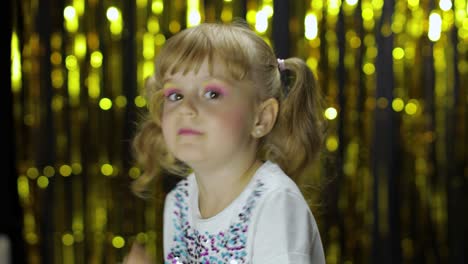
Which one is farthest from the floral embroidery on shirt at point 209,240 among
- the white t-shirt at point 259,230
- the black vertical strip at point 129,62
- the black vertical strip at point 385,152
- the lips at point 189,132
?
the black vertical strip at point 385,152

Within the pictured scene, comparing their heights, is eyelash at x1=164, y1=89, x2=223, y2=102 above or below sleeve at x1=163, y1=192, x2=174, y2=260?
above

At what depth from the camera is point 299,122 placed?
1.09 metres

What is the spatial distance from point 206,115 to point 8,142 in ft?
3.14

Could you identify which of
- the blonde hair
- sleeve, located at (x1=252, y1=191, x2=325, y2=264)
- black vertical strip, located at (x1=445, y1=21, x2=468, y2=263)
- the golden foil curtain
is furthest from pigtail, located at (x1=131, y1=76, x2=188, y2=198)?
black vertical strip, located at (x1=445, y1=21, x2=468, y2=263)

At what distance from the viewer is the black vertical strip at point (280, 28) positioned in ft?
6.14

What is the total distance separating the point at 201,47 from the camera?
1.00m

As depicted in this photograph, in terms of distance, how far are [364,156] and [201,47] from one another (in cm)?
100

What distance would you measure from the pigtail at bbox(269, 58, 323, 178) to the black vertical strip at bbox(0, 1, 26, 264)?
896 millimetres

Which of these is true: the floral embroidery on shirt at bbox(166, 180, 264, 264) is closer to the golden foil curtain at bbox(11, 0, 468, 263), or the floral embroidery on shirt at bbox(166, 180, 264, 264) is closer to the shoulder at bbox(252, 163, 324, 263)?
the shoulder at bbox(252, 163, 324, 263)

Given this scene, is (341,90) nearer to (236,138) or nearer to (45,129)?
(45,129)

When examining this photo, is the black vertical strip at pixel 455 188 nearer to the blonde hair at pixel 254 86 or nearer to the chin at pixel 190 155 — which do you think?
the blonde hair at pixel 254 86

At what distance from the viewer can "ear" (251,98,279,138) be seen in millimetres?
1039

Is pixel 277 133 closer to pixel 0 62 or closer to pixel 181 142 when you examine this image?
pixel 181 142

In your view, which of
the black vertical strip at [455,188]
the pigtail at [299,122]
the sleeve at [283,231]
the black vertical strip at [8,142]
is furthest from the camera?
the black vertical strip at [455,188]
